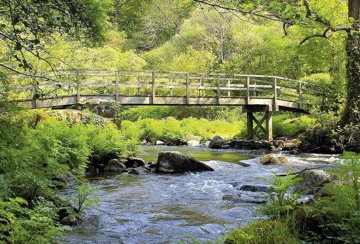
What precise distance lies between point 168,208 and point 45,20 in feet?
13.0

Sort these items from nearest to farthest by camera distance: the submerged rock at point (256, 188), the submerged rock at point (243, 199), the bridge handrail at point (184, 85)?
1. the submerged rock at point (243, 199)
2. the submerged rock at point (256, 188)
3. the bridge handrail at point (184, 85)

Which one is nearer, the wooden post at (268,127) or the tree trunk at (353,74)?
the tree trunk at (353,74)

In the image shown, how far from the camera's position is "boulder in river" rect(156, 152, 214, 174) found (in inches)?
420

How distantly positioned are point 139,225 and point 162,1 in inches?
129

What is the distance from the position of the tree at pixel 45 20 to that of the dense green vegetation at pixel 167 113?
0.01 metres

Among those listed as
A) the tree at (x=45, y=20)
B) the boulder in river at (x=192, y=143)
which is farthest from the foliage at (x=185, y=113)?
the tree at (x=45, y=20)

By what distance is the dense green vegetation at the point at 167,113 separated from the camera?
11.6 ft

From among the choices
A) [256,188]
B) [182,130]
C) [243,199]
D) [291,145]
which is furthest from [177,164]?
[182,130]

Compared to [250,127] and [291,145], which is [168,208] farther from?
[250,127]

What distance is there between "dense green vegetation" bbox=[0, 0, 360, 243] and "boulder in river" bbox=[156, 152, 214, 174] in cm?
138

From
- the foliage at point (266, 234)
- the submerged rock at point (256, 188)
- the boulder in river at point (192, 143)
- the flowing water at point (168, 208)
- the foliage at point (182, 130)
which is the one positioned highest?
the foliage at point (182, 130)

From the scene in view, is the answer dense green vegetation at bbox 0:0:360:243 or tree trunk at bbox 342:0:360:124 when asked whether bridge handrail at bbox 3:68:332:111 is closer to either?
dense green vegetation at bbox 0:0:360:243

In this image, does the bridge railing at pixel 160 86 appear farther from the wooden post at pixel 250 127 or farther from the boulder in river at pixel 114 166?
the boulder in river at pixel 114 166

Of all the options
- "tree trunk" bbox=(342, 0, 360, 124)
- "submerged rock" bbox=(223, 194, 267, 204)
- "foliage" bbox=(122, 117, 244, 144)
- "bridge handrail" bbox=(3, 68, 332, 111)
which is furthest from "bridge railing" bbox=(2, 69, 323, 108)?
"tree trunk" bbox=(342, 0, 360, 124)
